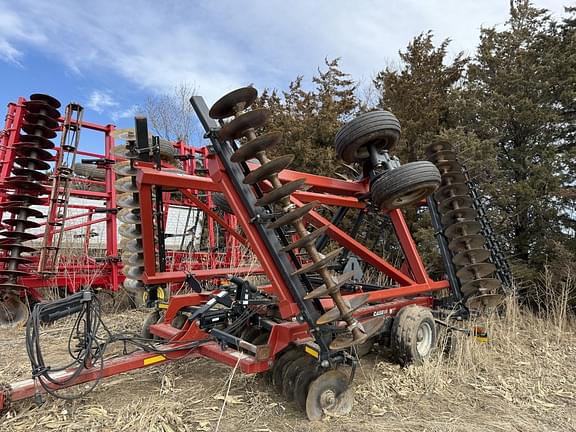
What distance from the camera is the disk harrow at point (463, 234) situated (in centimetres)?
464

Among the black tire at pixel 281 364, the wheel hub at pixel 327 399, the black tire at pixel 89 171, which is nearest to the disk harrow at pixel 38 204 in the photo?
the black tire at pixel 281 364

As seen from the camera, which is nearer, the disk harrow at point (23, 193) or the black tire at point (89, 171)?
the disk harrow at point (23, 193)

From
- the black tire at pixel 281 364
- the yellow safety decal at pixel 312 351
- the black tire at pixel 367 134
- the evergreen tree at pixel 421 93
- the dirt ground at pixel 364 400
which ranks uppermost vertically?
the evergreen tree at pixel 421 93

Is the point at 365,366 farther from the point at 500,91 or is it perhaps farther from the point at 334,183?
the point at 500,91

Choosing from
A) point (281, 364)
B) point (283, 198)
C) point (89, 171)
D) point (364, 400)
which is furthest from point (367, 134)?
point (89, 171)

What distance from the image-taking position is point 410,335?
150 inches

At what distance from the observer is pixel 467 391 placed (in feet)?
11.7

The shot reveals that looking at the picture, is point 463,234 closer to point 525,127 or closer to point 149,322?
point 149,322

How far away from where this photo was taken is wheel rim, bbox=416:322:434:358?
13.2 feet

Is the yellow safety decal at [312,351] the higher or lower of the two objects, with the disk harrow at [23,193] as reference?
lower

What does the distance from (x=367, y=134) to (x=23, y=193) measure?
5067 mm

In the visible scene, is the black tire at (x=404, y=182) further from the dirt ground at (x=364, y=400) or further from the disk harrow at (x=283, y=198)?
the dirt ground at (x=364, y=400)

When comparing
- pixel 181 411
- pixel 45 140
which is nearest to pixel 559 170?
pixel 181 411

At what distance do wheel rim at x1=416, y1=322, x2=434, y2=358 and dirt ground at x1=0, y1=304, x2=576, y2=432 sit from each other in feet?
0.42
